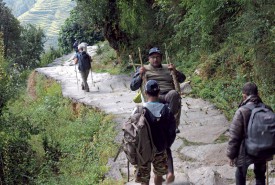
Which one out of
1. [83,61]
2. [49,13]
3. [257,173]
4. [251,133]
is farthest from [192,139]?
[49,13]

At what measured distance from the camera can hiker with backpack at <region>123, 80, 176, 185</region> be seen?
5285 millimetres

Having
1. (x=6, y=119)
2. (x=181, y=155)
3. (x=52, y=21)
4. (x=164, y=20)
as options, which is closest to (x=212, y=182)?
(x=181, y=155)

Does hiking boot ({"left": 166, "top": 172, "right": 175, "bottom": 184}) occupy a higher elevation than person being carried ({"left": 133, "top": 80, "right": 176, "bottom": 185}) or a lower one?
lower

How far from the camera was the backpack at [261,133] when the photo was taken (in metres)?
4.81

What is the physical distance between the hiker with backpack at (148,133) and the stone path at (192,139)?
1229 mm

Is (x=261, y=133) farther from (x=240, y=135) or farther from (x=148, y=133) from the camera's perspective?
→ (x=148, y=133)

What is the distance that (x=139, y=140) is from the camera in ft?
17.3

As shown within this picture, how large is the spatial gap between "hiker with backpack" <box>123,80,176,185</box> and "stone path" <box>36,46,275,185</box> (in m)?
1.23

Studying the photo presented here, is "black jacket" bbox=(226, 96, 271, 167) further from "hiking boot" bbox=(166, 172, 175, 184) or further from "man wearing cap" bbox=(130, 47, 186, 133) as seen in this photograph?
"man wearing cap" bbox=(130, 47, 186, 133)

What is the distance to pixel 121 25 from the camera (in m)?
18.1

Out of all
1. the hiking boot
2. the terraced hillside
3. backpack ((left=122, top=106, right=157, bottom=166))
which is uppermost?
the terraced hillside

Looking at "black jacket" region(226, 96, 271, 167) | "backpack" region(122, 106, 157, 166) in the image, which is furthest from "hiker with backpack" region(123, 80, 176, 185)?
"black jacket" region(226, 96, 271, 167)

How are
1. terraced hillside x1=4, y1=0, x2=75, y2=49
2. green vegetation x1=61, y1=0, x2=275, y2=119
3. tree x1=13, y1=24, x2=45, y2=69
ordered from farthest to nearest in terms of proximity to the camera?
terraced hillside x1=4, y1=0, x2=75, y2=49 → tree x1=13, y1=24, x2=45, y2=69 → green vegetation x1=61, y1=0, x2=275, y2=119

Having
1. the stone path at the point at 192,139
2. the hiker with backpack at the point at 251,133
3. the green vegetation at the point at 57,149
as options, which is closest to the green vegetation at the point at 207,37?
the stone path at the point at 192,139
